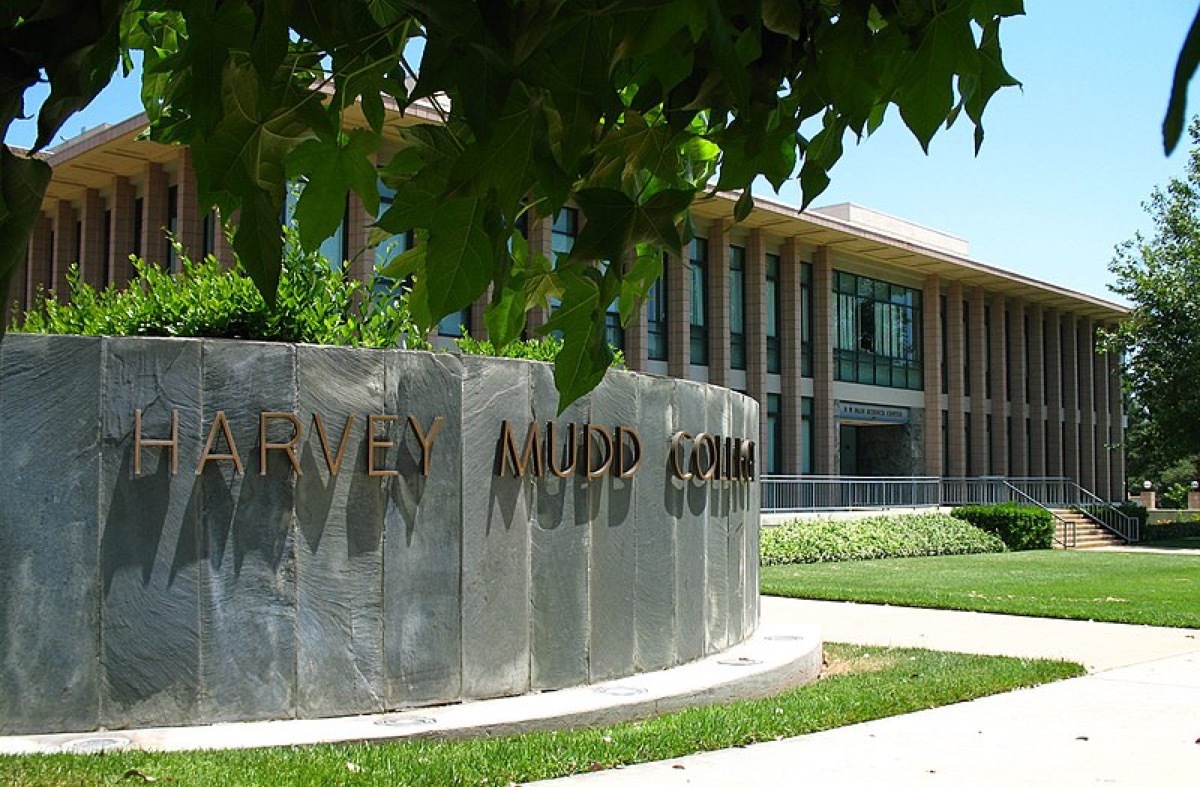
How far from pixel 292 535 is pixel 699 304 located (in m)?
29.8

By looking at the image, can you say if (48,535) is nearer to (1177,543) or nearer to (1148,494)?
(1177,543)

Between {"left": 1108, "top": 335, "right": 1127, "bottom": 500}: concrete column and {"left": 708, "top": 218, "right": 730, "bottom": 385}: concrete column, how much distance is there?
92.0ft

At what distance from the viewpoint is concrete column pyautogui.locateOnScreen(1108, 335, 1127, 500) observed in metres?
57.4

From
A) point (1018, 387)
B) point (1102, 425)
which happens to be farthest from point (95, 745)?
point (1102, 425)

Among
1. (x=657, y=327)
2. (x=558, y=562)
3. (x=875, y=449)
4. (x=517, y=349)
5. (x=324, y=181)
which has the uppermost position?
(x=657, y=327)

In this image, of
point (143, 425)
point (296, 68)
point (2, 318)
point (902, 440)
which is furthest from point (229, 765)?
point (902, 440)

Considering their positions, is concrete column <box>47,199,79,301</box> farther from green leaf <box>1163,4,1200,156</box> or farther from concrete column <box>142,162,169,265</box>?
green leaf <box>1163,4,1200,156</box>

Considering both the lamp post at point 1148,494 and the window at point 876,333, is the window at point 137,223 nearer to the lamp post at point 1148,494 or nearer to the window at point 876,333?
the window at point 876,333

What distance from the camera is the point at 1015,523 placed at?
3538cm

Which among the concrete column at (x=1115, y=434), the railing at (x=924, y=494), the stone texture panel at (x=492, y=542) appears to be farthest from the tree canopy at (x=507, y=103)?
the concrete column at (x=1115, y=434)

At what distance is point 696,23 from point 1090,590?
784 inches

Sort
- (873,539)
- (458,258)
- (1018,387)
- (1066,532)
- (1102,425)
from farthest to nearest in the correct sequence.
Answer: (1102,425), (1018,387), (1066,532), (873,539), (458,258)

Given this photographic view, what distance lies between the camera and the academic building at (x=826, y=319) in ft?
96.8

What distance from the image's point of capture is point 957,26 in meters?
2.27
